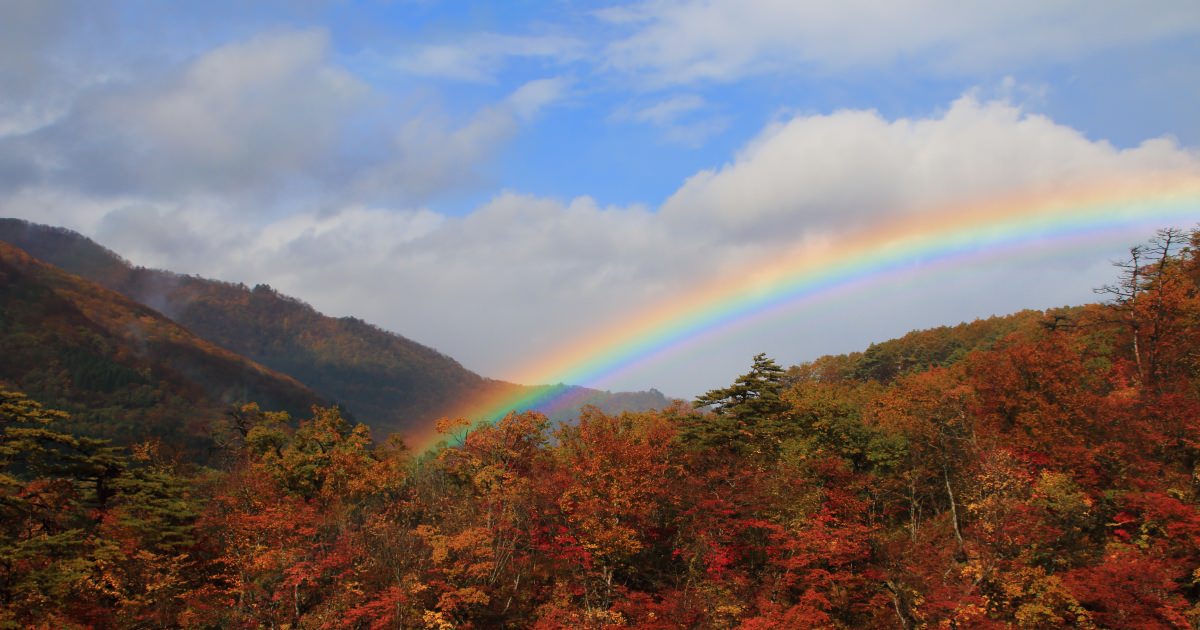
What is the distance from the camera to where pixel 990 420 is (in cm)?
3788

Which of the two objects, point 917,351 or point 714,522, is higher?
point 917,351

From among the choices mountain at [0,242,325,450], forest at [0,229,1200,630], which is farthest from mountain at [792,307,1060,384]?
mountain at [0,242,325,450]

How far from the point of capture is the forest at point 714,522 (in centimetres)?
2834

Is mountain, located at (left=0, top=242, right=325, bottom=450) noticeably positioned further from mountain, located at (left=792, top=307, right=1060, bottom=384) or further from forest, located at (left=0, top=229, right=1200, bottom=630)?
mountain, located at (left=792, top=307, right=1060, bottom=384)

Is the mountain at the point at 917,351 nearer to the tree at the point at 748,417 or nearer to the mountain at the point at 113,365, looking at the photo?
the tree at the point at 748,417

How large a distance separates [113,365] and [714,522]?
455 ft

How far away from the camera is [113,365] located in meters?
134

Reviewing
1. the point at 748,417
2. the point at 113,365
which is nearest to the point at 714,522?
the point at 748,417

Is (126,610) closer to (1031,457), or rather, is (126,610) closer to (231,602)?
(231,602)

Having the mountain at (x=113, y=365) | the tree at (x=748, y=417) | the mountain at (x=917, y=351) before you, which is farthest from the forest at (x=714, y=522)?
the mountain at (x=113, y=365)

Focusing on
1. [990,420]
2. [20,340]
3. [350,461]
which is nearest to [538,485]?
[350,461]

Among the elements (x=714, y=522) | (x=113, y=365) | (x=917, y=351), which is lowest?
(x=714, y=522)

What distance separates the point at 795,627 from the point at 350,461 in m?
26.5

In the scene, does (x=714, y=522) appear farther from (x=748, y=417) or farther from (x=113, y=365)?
(x=113, y=365)
